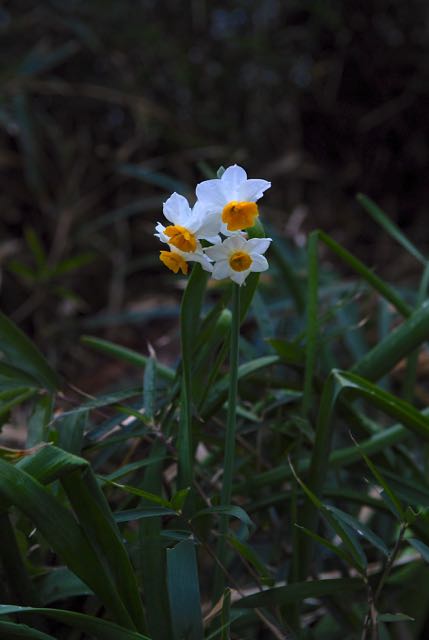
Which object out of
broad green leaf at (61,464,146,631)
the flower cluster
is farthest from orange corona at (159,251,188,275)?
broad green leaf at (61,464,146,631)

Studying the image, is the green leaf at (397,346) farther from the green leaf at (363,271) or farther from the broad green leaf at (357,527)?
the broad green leaf at (357,527)

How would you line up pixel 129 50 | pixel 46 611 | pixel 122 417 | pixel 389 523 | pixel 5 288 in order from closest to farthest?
pixel 46 611
pixel 122 417
pixel 389 523
pixel 5 288
pixel 129 50

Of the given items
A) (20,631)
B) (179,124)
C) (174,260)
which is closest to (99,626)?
(20,631)

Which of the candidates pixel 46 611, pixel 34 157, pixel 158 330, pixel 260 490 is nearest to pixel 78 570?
pixel 46 611

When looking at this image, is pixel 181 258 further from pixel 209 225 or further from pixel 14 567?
pixel 14 567

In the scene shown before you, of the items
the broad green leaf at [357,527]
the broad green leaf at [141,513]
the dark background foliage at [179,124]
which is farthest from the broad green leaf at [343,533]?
the dark background foliage at [179,124]

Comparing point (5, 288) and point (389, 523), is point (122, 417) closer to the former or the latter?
point (389, 523)
